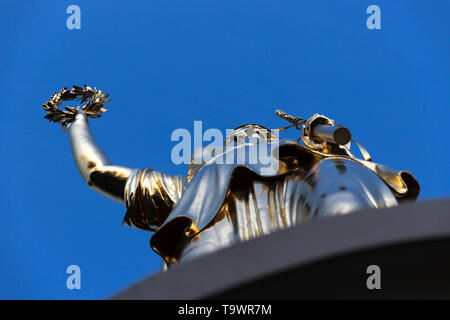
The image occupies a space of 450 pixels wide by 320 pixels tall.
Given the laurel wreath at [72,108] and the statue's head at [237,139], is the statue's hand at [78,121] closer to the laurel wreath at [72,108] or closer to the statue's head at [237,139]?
the laurel wreath at [72,108]

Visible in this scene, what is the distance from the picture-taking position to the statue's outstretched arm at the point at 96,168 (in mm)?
5648

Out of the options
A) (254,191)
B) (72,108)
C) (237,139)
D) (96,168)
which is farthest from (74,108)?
(254,191)

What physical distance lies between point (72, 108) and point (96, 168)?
931mm

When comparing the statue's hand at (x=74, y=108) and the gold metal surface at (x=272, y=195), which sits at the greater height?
the statue's hand at (x=74, y=108)

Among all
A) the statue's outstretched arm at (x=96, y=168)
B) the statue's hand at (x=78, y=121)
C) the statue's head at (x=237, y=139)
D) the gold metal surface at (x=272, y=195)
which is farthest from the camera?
the statue's hand at (x=78, y=121)

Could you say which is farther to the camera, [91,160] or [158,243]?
[91,160]

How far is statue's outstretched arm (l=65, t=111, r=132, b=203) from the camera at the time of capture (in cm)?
565

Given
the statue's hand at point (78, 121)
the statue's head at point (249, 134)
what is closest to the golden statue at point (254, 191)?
the statue's head at point (249, 134)

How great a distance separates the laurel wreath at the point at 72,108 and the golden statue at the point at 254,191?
3.37 feet

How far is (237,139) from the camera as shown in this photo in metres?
5.82

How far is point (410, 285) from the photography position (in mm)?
Result: 2273
